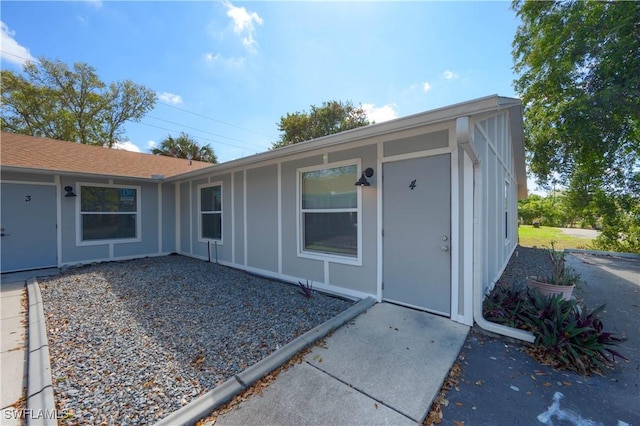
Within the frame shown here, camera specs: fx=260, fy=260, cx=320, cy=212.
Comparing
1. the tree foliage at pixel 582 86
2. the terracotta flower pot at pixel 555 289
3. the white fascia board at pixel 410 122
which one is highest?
the tree foliage at pixel 582 86

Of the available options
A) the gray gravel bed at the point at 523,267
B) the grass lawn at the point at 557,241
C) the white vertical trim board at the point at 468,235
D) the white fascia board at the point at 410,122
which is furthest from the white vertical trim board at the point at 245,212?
the grass lawn at the point at 557,241

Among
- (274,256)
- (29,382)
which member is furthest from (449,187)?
(29,382)

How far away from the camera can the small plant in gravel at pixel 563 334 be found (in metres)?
2.46

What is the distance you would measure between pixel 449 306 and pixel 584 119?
8936 mm

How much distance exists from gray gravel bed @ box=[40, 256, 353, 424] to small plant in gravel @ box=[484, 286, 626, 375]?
220 centimetres

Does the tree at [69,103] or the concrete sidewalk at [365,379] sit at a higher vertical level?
the tree at [69,103]

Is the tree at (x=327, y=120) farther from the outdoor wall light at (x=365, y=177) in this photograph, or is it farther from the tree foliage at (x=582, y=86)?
the outdoor wall light at (x=365, y=177)

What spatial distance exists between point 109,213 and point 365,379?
800cm

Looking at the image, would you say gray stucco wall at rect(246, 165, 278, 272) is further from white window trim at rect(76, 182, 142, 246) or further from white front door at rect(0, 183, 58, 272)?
white front door at rect(0, 183, 58, 272)

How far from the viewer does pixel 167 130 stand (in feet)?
58.8

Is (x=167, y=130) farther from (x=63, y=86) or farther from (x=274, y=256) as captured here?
(x=274, y=256)

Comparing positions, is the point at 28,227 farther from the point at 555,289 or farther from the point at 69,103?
the point at 69,103

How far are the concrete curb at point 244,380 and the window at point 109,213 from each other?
7038mm

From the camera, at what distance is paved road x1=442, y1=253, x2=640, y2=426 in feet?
6.19
